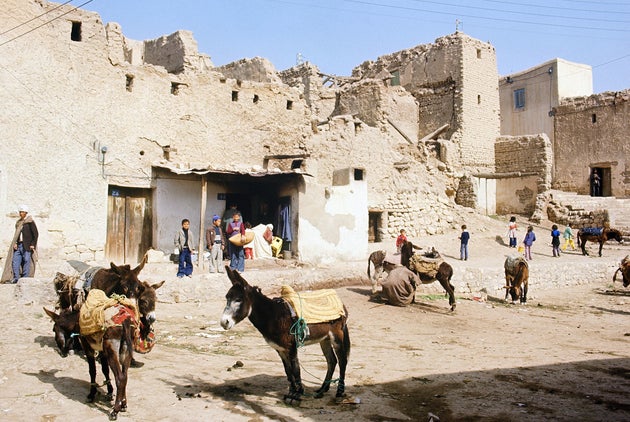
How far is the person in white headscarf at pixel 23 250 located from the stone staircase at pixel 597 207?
81.4ft

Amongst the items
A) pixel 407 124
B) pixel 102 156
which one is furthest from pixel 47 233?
pixel 407 124

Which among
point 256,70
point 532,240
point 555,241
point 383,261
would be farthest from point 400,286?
point 256,70

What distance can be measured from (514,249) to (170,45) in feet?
50.9

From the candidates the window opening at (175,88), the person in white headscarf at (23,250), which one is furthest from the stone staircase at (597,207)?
the person in white headscarf at (23,250)

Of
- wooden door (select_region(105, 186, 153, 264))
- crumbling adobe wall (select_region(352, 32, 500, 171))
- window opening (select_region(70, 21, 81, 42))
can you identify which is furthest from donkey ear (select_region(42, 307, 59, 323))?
crumbling adobe wall (select_region(352, 32, 500, 171))

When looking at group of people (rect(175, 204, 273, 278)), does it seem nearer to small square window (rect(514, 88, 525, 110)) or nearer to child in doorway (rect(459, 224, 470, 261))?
child in doorway (rect(459, 224, 470, 261))

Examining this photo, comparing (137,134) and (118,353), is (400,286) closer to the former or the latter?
(118,353)

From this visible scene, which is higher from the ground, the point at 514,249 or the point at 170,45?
the point at 170,45

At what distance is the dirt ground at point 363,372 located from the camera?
17.5 feet

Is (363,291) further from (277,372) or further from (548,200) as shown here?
(548,200)

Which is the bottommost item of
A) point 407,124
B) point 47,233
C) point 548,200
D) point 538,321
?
point 538,321

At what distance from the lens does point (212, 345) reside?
802 cm

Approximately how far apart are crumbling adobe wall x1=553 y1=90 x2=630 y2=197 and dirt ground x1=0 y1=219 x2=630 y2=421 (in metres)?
23.7

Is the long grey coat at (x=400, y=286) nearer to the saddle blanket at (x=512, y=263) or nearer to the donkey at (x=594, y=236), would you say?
the saddle blanket at (x=512, y=263)
